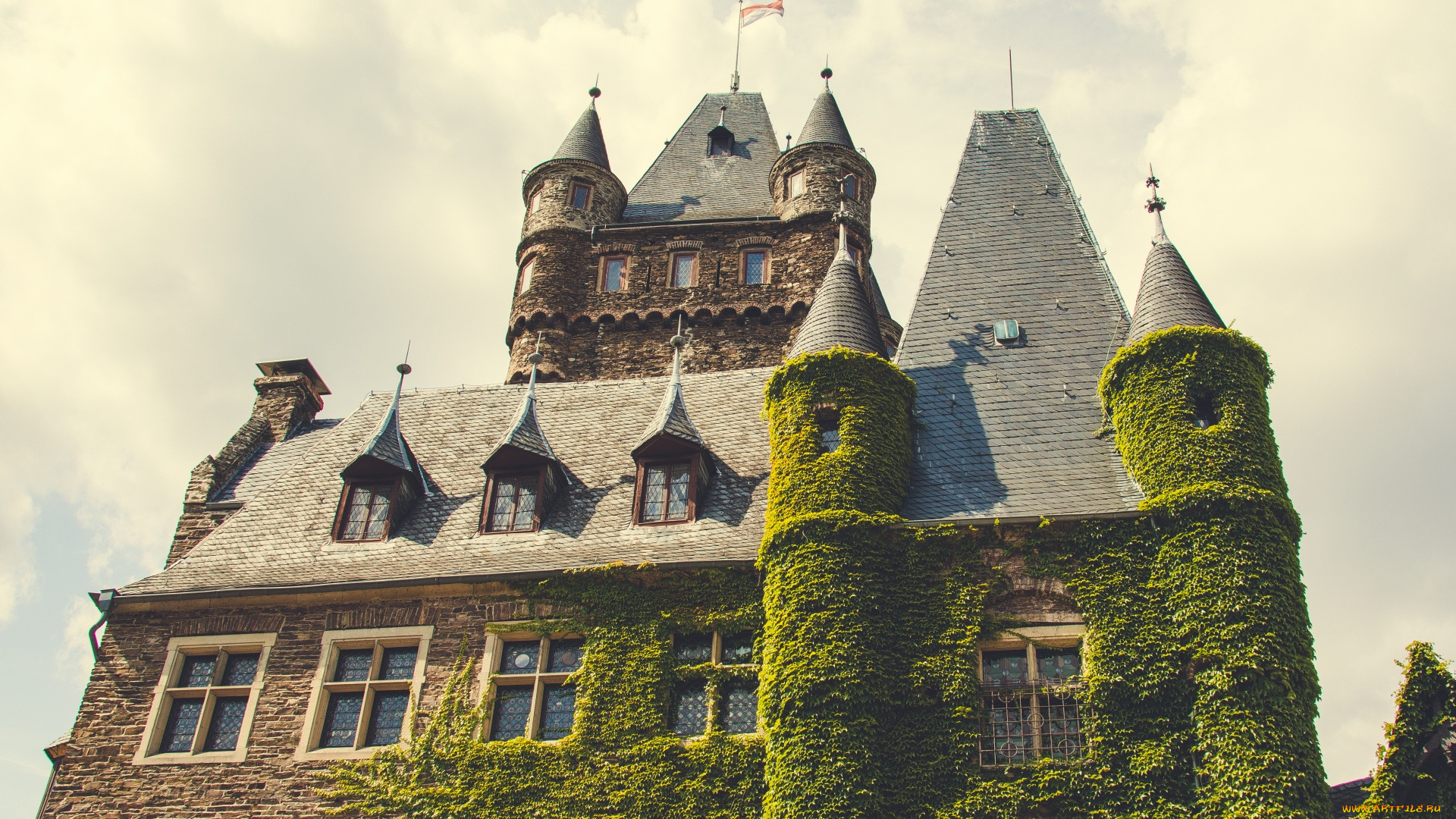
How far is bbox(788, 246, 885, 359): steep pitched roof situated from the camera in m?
19.3

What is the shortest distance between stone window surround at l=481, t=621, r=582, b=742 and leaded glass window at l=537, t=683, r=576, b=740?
0.18 feet

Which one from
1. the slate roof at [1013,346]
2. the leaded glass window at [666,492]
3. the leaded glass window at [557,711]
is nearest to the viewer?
the leaded glass window at [557,711]

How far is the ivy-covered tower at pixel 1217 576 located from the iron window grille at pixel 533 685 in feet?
20.3

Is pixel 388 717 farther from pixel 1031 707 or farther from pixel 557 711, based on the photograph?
pixel 1031 707

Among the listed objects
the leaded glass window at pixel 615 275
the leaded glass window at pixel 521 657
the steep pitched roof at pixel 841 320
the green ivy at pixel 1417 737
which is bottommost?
the green ivy at pixel 1417 737

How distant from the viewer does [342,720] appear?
55.8ft

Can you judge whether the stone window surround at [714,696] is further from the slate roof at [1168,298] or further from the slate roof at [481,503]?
the slate roof at [1168,298]

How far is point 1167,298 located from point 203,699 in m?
13.6

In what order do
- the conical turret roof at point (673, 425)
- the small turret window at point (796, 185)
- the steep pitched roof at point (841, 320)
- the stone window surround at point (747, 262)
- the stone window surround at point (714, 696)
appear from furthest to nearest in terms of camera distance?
the small turret window at point (796, 185)
the stone window surround at point (747, 262)
the steep pitched roof at point (841, 320)
the conical turret roof at point (673, 425)
the stone window surround at point (714, 696)

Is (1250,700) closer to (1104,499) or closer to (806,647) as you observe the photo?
(1104,499)

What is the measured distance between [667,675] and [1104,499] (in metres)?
5.74

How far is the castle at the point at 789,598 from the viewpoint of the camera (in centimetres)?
1486

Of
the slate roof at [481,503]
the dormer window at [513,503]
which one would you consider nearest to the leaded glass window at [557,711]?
the slate roof at [481,503]

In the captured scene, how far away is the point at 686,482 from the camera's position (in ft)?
61.6
